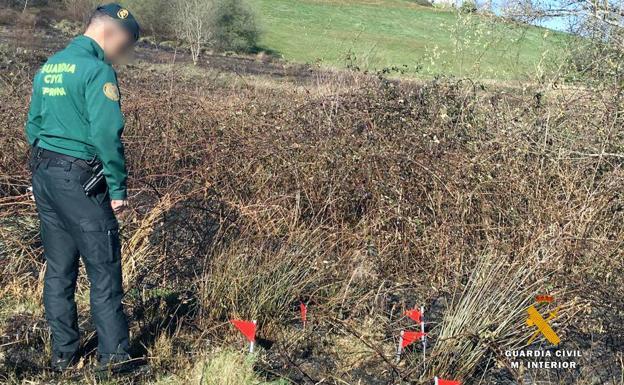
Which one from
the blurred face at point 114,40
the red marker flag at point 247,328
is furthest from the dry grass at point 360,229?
the blurred face at point 114,40

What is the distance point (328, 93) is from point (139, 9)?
33.3 meters

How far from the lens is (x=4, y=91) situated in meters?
8.20

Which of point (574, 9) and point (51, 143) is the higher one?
point (574, 9)

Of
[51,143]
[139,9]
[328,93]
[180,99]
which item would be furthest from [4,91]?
[139,9]

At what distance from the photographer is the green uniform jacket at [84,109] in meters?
3.18

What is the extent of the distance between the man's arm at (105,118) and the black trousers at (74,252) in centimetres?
17

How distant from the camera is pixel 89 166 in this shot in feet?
10.8

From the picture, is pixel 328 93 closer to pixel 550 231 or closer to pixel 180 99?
pixel 180 99

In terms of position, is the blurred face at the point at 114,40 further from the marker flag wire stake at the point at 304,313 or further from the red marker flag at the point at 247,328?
the marker flag wire stake at the point at 304,313

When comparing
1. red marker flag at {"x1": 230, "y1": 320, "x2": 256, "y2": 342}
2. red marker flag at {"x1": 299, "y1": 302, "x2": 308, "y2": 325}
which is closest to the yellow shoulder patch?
red marker flag at {"x1": 230, "y1": 320, "x2": 256, "y2": 342}

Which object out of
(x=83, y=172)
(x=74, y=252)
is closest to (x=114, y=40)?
(x=83, y=172)

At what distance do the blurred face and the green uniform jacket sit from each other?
51 mm

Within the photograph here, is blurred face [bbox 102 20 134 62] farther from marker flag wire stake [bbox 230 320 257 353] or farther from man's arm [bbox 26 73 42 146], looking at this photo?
marker flag wire stake [bbox 230 320 257 353]

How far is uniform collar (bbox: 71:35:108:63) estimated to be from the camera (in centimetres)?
331
